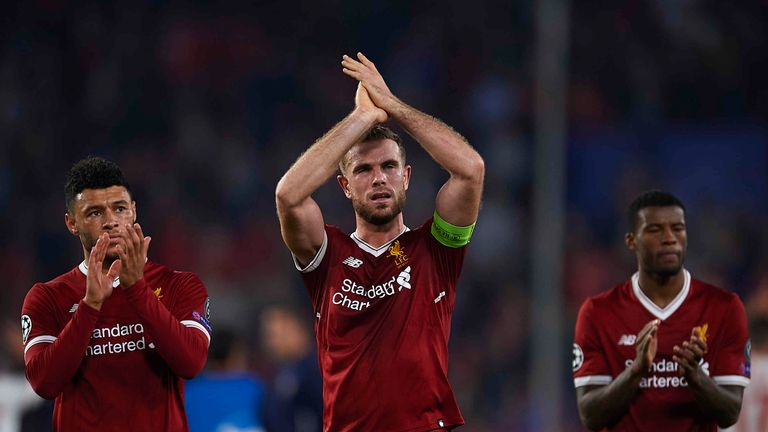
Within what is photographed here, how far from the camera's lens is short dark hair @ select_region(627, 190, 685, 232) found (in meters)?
6.03

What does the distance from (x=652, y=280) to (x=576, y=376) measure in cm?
63

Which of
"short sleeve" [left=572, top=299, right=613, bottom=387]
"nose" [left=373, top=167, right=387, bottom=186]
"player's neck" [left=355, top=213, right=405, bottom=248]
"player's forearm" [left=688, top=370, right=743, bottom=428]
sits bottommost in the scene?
"player's forearm" [left=688, top=370, right=743, bottom=428]

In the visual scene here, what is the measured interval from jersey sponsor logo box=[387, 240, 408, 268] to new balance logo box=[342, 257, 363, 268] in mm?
147

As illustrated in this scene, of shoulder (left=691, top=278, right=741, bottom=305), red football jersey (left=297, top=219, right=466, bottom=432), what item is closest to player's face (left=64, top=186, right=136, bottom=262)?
red football jersey (left=297, top=219, right=466, bottom=432)

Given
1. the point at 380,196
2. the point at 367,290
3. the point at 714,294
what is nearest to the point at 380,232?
the point at 380,196

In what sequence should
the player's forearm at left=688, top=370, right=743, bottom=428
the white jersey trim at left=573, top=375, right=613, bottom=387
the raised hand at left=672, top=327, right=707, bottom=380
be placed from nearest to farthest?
the raised hand at left=672, top=327, right=707, bottom=380 → the player's forearm at left=688, top=370, right=743, bottom=428 → the white jersey trim at left=573, top=375, right=613, bottom=387

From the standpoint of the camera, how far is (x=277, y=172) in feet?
41.5

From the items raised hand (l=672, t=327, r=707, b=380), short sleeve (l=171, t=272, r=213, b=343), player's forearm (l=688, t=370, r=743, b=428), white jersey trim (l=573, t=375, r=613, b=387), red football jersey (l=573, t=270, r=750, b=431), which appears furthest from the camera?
white jersey trim (l=573, t=375, r=613, b=387)

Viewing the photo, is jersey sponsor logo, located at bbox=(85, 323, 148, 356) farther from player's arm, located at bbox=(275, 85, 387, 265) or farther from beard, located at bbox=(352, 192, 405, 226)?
beard, located at bbox=(352, 192, 405, 226)

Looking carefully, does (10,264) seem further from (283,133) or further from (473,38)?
(473,38)

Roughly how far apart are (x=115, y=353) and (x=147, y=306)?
1.14 feet

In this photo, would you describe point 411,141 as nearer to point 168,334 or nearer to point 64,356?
point 168,334

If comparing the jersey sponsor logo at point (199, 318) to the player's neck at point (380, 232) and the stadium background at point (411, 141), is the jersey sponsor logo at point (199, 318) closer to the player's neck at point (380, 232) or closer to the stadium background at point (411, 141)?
the player's neck at point (380, 232)

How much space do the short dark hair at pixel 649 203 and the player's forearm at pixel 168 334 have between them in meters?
2.39
